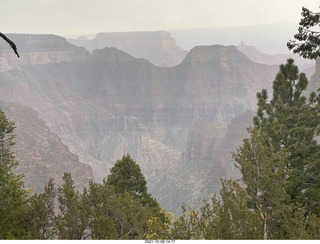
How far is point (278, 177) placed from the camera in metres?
11.9

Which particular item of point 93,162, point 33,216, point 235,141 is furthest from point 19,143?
point 33,216

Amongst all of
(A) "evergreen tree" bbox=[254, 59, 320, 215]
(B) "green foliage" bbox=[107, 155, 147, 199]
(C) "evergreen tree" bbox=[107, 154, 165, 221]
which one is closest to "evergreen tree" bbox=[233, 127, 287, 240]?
(A) "evergreen tree" bbox=[254, 59, 320, 215]

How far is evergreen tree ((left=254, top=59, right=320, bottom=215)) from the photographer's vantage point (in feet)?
63.1

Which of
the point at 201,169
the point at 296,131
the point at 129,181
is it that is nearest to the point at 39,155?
the point at 201,169

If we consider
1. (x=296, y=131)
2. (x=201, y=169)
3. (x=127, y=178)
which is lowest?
(x=201, y=169)

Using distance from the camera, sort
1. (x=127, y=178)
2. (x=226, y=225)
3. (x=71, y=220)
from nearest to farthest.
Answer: (x=226, y=225) → (x=71, y=220) → (x=127, y=178)

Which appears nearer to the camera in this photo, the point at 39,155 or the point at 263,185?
the point at 263,185

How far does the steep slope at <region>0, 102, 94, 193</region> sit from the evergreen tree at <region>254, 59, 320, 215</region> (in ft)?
228

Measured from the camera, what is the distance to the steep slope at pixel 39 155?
92.5 m

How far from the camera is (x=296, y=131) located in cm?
2142

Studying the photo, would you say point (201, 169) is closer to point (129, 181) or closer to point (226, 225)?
point (129, 181)

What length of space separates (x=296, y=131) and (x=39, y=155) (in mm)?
93588

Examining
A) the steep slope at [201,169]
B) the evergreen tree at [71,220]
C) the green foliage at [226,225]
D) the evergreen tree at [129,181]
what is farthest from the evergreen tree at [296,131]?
the steep slope at [201,169]

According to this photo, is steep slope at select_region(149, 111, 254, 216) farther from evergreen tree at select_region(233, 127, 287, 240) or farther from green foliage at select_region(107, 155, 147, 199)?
evergreen tree at select_region(233, 127, 287, 240)
